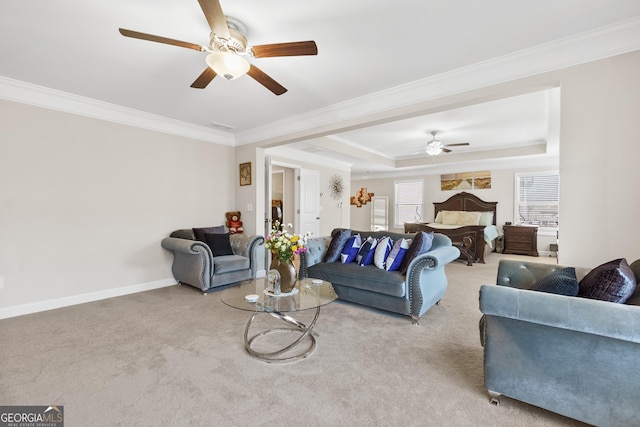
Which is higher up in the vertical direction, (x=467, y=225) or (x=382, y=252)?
(x=467, y=225)

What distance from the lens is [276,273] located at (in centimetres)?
254

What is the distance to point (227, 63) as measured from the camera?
202cm

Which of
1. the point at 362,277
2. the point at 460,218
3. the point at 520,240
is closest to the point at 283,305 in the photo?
the point at 362,277

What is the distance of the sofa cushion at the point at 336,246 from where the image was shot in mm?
3697

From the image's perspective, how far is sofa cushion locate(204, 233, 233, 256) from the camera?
4191 mm

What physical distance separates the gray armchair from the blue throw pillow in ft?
4.72

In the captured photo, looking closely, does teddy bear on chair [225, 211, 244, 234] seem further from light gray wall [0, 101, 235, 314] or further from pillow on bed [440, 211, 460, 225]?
pillow on bed [440, 211, 460, 225]

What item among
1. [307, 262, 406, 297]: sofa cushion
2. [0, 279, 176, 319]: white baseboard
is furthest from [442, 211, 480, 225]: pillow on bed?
[0, 279, 176, 319]: white baseboard

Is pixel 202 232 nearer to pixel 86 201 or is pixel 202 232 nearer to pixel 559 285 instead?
pixel 86 201

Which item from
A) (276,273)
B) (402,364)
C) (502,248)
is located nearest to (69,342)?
(276,273)

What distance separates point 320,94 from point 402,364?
9.38ft

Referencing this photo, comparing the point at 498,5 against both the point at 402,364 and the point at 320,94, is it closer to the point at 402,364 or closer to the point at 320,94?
the point at 320,94

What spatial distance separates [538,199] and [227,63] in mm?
7788

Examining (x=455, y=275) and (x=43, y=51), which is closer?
(x=43, y=51)
